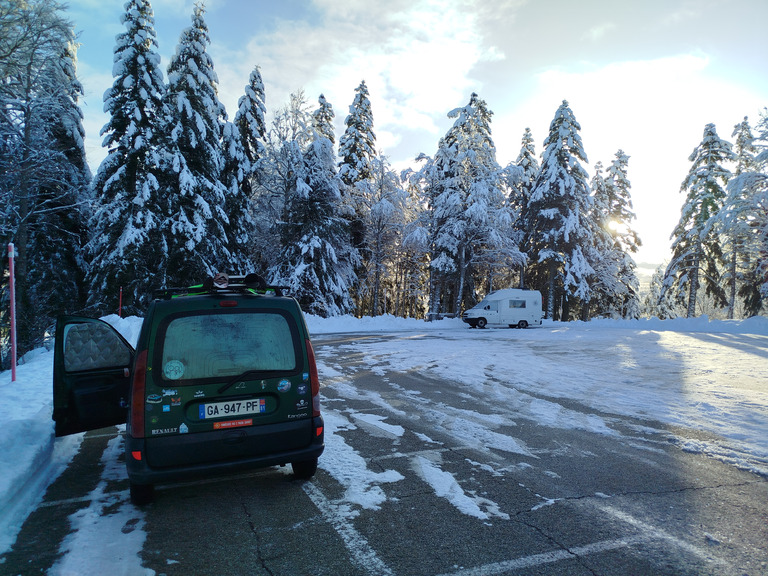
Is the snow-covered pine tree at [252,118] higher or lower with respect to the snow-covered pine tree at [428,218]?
higher

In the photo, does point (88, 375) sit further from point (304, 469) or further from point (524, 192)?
point (524, 192)

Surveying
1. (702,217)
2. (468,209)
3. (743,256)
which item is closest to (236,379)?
(468,209)

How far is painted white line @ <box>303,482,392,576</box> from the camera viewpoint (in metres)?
3.01

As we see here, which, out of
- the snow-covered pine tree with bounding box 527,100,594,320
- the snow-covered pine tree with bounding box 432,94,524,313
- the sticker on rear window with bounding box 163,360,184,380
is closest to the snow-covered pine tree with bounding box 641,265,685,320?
the snow-covered pine tree with bounding box 527,100,594,320

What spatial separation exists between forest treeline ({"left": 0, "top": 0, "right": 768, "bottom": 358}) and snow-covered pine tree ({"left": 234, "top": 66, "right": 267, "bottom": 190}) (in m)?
0.11

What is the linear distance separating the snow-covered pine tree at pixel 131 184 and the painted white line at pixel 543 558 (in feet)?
70.1

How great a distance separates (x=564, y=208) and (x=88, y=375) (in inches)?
1389

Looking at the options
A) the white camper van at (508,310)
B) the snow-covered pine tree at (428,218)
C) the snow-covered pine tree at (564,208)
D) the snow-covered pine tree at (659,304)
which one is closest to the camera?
the white camper van at (508,310)

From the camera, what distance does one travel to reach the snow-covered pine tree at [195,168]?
21812 millimetres

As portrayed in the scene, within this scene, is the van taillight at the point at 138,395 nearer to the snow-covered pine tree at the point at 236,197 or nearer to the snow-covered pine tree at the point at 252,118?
the snow-covered pine tree at the point at 236,197

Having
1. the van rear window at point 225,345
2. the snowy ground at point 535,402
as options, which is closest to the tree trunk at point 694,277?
the snowy ground at point 535,402

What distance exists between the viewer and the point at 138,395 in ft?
12.3

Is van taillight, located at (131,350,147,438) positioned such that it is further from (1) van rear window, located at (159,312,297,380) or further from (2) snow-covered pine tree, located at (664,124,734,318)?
(2) snow-covered pine tree, located at (664,124,734,318)

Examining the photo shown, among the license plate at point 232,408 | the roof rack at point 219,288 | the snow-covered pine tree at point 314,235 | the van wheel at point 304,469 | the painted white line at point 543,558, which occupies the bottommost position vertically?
the painted white line at point 543,558
